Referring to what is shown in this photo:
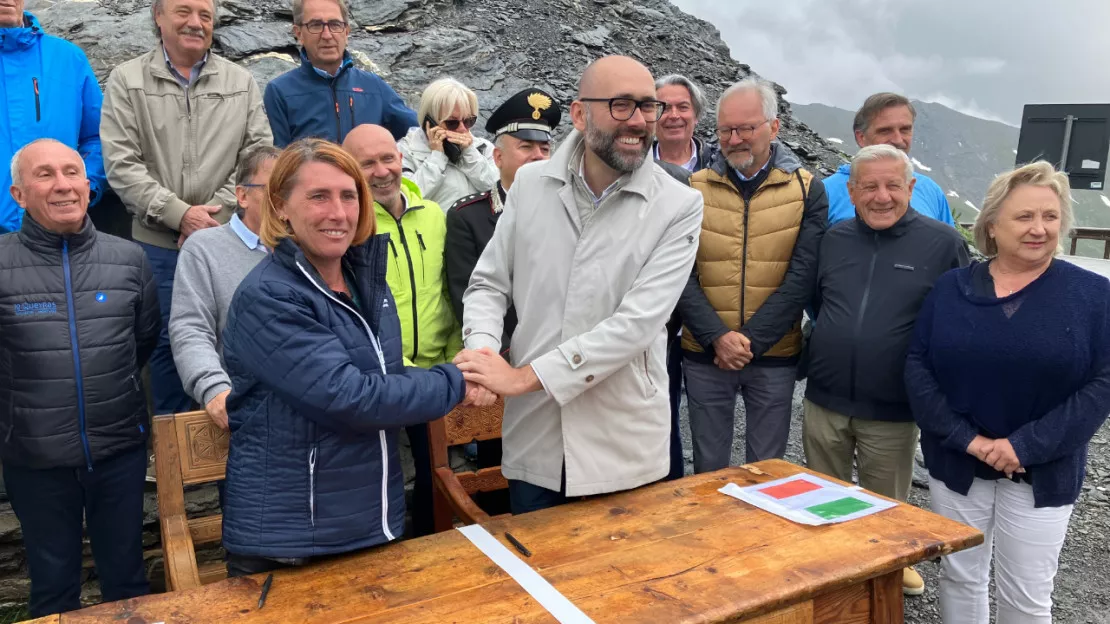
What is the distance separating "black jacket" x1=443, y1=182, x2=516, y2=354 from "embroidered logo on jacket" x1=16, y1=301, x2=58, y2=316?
1.66m

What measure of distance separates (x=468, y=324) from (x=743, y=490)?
124 cm

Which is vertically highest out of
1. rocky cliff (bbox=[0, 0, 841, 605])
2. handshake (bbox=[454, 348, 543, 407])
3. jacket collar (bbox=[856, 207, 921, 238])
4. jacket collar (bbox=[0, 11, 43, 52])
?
rocky cliff (bbox=[0, 0, 841, 605])

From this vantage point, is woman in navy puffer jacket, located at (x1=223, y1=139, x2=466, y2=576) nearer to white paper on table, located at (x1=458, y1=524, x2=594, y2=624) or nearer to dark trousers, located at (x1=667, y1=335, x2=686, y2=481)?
white paper on table, located at (x1=458, y1=524, x2=594, y2=624)

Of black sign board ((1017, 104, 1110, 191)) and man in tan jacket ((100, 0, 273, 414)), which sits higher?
black sign board ((1017, 104, 1110, 191))

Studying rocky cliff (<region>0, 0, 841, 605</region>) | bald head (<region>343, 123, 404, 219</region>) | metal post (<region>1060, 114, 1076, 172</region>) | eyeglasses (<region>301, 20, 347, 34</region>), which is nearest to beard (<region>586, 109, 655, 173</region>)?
bald head (<region>343, 123, 404, 219</region>)

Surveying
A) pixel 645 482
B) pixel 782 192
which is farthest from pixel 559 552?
pixel 782 192

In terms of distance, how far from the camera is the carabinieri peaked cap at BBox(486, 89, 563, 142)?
397cm

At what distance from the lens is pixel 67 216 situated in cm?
308

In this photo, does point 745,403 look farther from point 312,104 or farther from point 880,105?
point 312,104

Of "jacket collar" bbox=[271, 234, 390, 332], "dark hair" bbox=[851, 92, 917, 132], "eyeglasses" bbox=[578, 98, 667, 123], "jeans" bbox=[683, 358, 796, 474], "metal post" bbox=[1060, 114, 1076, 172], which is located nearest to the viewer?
"jacket collar" bbox=[271, 234, 390, 332]

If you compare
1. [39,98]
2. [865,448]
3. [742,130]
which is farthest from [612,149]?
[39,98]

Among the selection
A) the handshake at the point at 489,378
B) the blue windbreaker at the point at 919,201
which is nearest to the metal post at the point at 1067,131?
the blue windbreaker at the point at 919,201

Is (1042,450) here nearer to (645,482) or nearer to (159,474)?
(645,482)

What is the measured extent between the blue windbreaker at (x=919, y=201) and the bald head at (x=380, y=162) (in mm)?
2486
